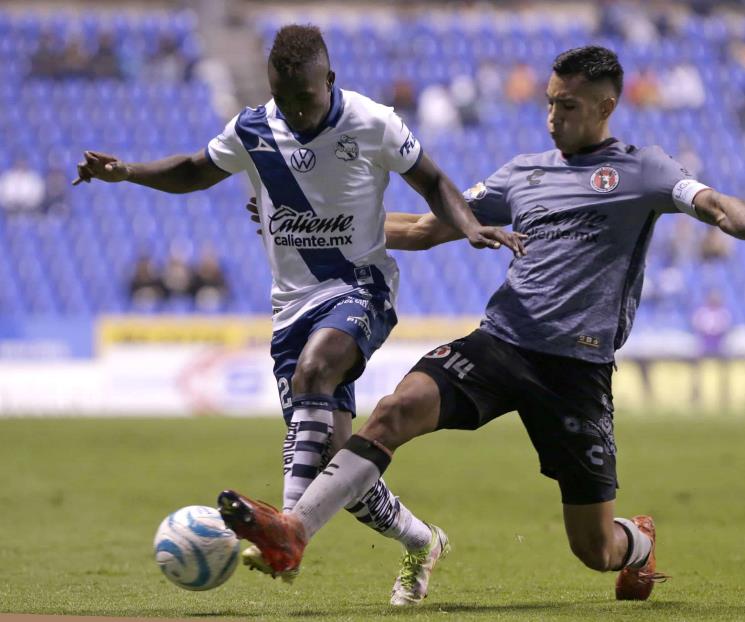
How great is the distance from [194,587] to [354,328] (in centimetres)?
139

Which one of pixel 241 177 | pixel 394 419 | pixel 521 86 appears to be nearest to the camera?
pixel 394 419

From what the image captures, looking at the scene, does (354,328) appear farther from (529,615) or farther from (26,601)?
(26,601)

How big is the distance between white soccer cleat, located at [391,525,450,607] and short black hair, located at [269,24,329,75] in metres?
2.43

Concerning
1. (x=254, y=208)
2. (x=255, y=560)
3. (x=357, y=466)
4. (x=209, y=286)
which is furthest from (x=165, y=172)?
(x=209, y=286)

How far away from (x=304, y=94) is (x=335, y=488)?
1838mm

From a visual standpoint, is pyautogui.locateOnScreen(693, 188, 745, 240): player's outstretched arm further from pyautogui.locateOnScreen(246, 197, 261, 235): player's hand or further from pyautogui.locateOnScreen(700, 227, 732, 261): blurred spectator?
pyautogui.locateOnScreen(700, 227, 732, 261): blurred spectator

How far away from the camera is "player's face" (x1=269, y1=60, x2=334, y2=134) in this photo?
6152mm

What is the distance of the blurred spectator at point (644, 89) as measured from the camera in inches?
1163

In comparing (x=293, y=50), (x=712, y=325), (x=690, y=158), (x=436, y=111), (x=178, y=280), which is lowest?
(x=712, y=325)

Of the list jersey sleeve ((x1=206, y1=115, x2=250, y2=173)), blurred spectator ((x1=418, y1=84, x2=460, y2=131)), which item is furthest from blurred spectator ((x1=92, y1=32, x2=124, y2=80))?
jersey sleeve ((x1=206, y1=115, x2=250, y2=173))

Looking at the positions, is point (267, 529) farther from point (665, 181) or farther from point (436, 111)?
point (436, 111)

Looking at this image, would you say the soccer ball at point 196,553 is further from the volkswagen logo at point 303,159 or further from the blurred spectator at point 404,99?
the blurred spectator at point 404,99

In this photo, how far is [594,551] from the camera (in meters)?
6.31

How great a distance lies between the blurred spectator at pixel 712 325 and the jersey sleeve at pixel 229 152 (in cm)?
1679
